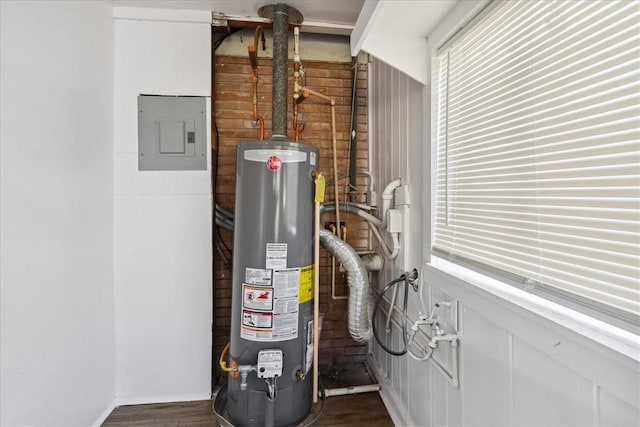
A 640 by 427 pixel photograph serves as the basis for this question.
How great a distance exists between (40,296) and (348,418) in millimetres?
1823

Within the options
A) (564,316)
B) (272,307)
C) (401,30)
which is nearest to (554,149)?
(564,316)

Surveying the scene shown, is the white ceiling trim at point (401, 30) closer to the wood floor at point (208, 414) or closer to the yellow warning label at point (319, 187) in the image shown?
the yellow warning label at point (319, 187)

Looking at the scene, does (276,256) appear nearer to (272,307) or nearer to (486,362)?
(272,307)

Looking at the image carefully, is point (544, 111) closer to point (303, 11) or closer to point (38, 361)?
point (303, 11)

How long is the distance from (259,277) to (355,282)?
61 cm

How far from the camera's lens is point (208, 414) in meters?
1.93

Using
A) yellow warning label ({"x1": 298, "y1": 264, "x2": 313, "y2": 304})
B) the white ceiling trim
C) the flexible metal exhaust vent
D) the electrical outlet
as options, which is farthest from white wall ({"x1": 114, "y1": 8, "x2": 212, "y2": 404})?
the electrical outlet

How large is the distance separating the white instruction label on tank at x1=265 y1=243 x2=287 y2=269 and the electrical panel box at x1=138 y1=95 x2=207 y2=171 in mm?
909

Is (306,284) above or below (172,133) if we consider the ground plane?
below

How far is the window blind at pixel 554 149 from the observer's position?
603mm

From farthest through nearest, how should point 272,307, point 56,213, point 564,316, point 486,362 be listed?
point 272,307 < point 56,213 < point 486,362 < point 564,316

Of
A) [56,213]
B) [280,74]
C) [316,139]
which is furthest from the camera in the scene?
[316,139]

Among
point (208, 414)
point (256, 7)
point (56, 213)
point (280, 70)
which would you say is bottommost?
point (208, 414)

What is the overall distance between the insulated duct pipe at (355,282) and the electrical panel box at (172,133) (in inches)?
42.5
